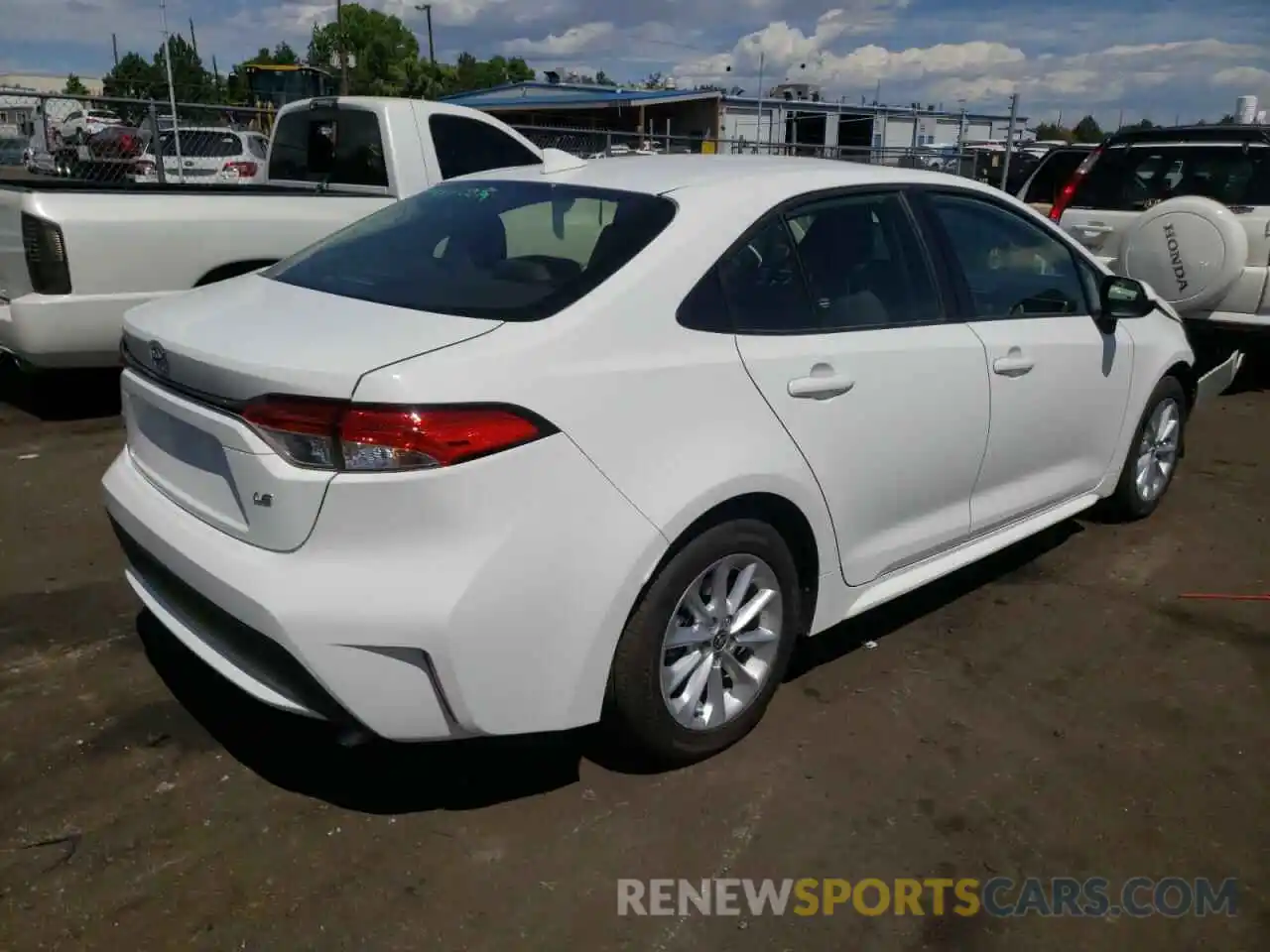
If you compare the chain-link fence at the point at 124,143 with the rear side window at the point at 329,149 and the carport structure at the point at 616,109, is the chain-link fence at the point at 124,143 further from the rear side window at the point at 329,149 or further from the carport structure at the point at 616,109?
the carport structure at the point at 616,109

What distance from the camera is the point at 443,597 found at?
2244mm

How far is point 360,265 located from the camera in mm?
3064

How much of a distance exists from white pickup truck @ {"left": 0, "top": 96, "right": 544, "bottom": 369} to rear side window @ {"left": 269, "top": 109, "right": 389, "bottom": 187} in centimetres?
1

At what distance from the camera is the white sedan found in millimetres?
2262

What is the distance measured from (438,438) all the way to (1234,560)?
156 inches

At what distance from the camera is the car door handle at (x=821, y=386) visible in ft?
9.45

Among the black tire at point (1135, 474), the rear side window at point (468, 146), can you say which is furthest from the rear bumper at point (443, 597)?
the rear side window at point (468, 146)

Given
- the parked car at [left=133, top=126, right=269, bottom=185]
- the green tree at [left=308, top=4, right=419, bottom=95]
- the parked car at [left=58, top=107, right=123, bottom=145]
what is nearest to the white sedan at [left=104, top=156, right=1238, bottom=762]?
the parked car at [left=133, top=126, right=269, bottom=185]

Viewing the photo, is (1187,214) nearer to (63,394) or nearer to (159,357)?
(159,357)

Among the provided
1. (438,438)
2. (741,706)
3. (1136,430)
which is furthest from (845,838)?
(1136,430)

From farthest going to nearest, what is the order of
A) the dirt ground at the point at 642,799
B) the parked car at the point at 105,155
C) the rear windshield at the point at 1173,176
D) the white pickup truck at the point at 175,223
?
the parked car at the point at 105,155
the rear windshield at the point at 1173,176
the white pickup truck at the point at 175,223
the dirt ground at the point at 642,799

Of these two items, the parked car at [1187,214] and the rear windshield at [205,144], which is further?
the rear windshield at [205,144]

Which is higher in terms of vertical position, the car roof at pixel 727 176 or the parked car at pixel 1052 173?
the car roof at pixel 727 176

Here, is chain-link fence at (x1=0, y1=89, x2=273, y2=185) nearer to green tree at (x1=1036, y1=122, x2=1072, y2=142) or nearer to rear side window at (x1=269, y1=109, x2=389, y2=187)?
rear side window at (x1=269, y1=109, x2=389, y2=187)
